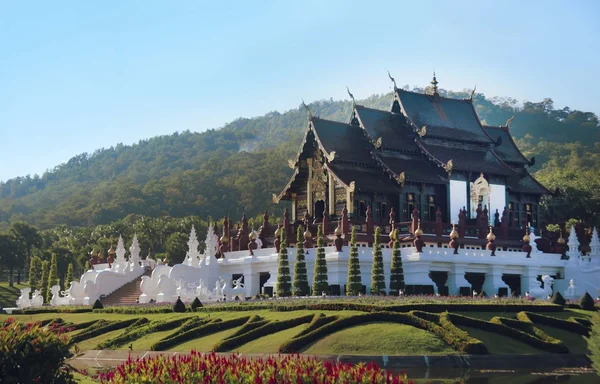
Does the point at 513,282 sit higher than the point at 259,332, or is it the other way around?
the point at 513,282

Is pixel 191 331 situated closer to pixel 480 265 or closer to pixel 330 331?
pixel 330 331

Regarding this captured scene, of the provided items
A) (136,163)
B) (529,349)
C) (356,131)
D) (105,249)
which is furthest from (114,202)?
(529,349)

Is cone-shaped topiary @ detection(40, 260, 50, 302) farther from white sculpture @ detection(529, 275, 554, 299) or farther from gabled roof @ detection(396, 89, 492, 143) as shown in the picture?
white sculpture @ detection(529, 275, 554, 299)

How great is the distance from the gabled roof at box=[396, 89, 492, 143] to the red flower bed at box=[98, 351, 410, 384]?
38.1 metres

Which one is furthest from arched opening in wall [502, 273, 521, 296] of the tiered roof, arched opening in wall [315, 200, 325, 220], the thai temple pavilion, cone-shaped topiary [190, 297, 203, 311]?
cone-shaped topiary [190, 297, 203, 311]

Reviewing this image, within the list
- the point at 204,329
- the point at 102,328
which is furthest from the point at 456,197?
the point at 102,328

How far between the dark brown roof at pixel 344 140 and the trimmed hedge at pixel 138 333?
18.5 metres

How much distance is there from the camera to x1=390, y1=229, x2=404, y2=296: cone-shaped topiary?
38562mm

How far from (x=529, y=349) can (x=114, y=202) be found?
79.4 m

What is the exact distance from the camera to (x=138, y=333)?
33844 millimetres

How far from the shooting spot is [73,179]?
14662 centimetres

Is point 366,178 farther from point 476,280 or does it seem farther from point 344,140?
point 476,280

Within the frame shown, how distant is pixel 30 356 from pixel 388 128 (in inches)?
1520

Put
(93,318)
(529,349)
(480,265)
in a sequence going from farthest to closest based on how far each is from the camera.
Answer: (480,265), (93,318), (529,349)
